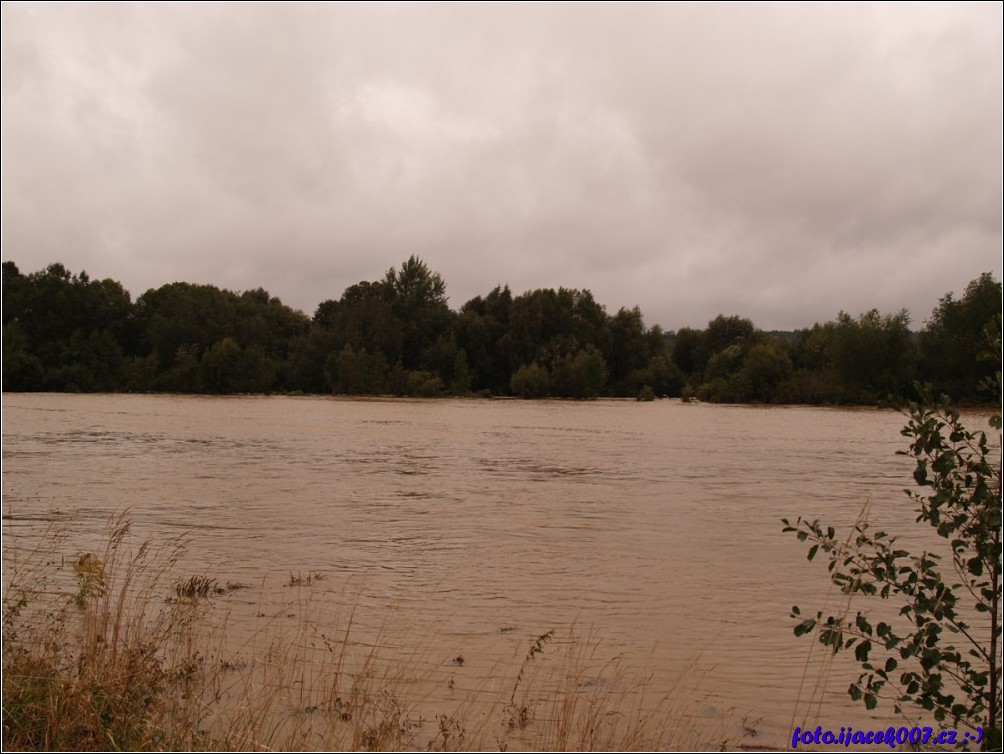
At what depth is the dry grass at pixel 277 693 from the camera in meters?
5.23

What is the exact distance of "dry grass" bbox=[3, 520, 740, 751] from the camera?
5227 mm

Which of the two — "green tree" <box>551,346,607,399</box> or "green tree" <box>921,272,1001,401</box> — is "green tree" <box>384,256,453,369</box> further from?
"green tree" <box>921,272,1001,401</box>

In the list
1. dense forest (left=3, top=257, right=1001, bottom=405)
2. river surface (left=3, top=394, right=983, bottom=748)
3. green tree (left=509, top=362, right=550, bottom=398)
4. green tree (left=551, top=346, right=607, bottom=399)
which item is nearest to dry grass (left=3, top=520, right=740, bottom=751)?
river surface (left=3, top=394, right=983, bottom=748)

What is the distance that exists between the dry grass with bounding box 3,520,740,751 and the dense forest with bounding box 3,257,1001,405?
69.5 meters

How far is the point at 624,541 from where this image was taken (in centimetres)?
1397

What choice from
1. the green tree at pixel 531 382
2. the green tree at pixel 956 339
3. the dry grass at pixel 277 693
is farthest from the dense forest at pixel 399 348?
the dry grass at pixel 277 693

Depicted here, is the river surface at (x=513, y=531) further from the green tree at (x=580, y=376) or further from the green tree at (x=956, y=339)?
the green tree at (x=580, y=376)

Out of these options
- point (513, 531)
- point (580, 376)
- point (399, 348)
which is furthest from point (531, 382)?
point (513, 531)

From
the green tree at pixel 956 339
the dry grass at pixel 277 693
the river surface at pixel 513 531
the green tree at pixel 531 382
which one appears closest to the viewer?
the dry grass at pixel 277 693

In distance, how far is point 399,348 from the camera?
3516 inches

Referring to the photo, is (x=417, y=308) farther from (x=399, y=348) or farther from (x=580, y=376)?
(x=580, y=376)

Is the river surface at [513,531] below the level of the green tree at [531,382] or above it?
below

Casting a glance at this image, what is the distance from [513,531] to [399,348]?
248 feet

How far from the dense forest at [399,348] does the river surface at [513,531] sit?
47702 millimetres
